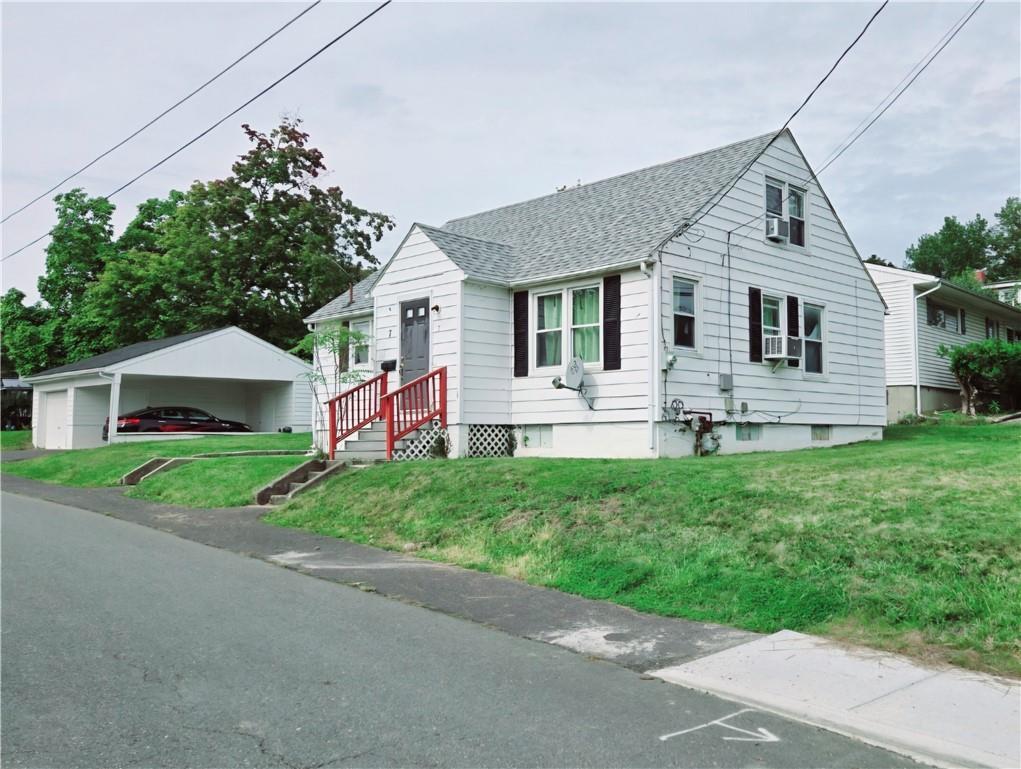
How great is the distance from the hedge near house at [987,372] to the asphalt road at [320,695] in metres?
23.5

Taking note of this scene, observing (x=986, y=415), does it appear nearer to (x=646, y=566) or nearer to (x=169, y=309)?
(x=646, y=566)

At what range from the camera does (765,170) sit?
664 inches

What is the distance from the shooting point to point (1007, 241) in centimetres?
6338

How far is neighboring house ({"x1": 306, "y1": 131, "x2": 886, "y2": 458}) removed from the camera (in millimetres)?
14750

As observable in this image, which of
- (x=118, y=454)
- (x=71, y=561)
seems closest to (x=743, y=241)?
(x=71, y=561)

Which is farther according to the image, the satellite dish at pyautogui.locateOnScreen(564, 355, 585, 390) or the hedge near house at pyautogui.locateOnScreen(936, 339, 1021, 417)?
the hedge near house at pyautogui.locateOnScreen(936, 339, 1021, 417)

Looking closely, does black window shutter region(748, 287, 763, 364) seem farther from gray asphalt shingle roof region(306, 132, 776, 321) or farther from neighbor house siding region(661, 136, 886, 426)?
gray asphalt shingle roof region(306, 132, 776, 321)

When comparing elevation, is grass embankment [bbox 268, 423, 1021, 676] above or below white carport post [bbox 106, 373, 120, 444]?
below

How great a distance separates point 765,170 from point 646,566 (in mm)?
11244

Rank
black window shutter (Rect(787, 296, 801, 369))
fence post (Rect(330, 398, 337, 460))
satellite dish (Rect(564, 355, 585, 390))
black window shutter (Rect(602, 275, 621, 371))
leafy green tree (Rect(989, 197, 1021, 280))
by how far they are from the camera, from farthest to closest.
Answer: leafy green tree (Rect(989, 197, 1021, 280)) < black window shutter (Rect(787, 296, 801, 369)) < fence post (Rect(330, 398, 337, 460)) < satellite dish (Rect(564, 355, 585, 390)) < black window shutter (Rect(602, 275, 621, 371))

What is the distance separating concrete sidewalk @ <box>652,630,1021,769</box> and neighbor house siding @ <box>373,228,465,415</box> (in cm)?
1058

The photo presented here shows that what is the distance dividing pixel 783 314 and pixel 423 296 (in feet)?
23.6

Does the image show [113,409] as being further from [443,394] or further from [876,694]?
[876,694]

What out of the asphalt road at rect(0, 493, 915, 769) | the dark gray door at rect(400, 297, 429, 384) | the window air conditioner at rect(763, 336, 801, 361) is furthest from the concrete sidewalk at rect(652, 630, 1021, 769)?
the dark gray door at rect(400, 297, 429, 384)
